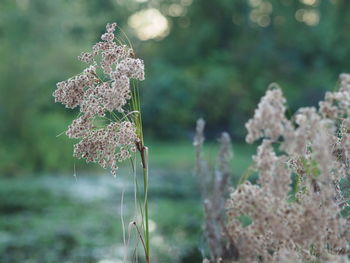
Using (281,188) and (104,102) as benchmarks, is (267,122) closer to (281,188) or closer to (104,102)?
(281,188)

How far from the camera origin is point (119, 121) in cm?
231

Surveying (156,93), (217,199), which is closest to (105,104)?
(217,199)

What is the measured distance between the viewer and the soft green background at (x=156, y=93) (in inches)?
408

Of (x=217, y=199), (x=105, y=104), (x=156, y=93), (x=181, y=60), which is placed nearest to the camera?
(x=217, y=199)

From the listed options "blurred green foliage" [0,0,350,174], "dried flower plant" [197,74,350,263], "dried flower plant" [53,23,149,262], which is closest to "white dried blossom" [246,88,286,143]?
"dried flower plant" [197,74,350,263]

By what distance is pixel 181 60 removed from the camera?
34562 millimetres

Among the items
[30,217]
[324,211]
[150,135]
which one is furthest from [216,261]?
[150,135]

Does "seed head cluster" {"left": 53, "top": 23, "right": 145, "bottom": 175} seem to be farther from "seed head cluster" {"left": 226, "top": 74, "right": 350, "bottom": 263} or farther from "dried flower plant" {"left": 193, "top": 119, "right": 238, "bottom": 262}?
"seed head cluster" {"left": 226, "top": 74, "right": 350, "bottom": 263}

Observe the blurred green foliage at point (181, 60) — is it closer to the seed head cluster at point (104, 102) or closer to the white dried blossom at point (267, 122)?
the seed head cluster at point (104, 102)

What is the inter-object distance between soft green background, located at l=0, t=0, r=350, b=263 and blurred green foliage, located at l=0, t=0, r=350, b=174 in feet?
0.20

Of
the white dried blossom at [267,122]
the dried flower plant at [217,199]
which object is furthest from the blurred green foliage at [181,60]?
the white dried blossom at [267,122]

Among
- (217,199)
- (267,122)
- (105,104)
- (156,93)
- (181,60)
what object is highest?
(181,60)

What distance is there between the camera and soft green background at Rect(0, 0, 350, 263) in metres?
10.4

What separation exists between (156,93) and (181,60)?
5.46 meters
